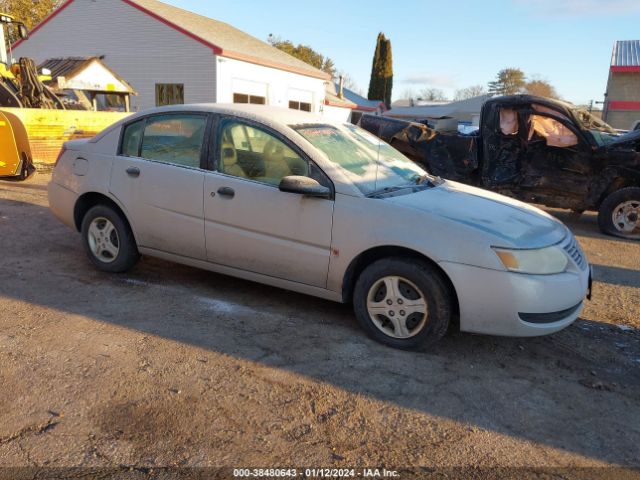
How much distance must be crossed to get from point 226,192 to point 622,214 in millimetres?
6340

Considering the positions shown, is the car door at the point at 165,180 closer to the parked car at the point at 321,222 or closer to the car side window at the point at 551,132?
the parked car at the point at 321,222

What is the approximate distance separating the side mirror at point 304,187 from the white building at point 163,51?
18.6 m

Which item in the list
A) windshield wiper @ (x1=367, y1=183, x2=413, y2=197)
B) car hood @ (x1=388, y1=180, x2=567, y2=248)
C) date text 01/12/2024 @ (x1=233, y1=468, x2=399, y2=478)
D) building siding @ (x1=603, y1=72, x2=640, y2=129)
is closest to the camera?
date text 01/12/2024 @ (x1=233, y1=468, x2=399, y2=478)

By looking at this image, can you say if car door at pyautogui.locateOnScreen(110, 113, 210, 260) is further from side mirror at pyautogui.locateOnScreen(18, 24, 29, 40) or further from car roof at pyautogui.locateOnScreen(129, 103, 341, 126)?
side mirror at pyautogui.locateOnScreen(18, 24, 29, 40)

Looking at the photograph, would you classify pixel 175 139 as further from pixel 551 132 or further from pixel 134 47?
pixel 134 47

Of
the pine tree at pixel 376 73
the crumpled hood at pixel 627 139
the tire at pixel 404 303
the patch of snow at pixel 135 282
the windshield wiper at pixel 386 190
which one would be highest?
the pine tree at pixel 376 73

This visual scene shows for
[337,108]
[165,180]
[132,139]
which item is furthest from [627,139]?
[337,108]

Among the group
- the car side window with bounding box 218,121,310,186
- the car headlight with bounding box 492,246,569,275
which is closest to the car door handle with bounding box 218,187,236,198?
the car side window with bounding box 218,121,310,186

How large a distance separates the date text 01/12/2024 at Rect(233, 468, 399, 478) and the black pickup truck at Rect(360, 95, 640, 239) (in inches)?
259

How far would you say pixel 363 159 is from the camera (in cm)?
430

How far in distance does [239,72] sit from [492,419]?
71.2ft

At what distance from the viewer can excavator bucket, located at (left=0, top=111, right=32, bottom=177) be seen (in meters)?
8.99

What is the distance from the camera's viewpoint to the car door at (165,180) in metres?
4.38

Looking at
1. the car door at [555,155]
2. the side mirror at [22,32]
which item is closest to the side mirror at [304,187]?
the car door at [555,155]
